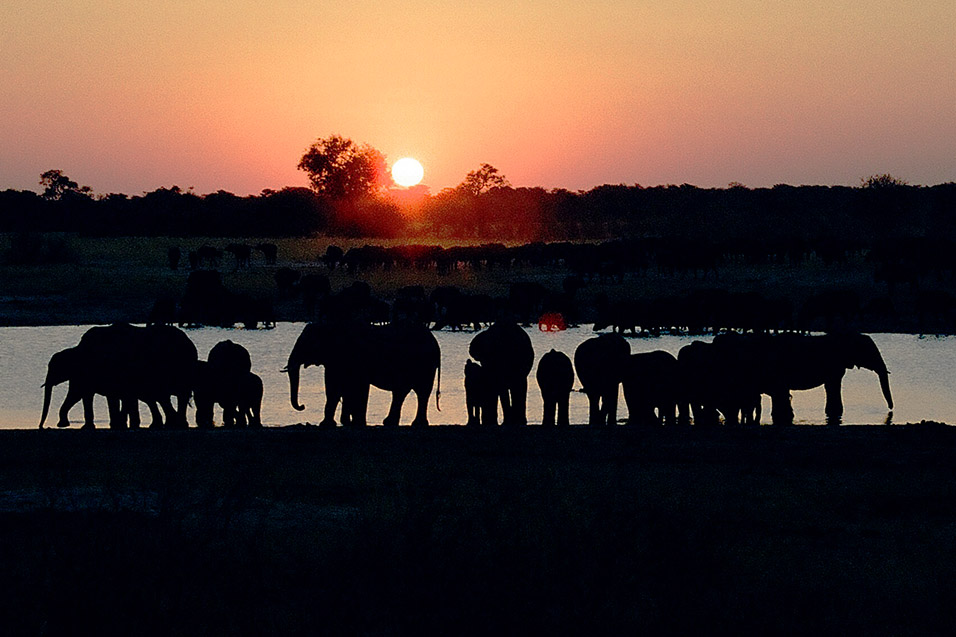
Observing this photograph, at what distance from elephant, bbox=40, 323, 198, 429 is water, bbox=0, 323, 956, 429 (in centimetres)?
232

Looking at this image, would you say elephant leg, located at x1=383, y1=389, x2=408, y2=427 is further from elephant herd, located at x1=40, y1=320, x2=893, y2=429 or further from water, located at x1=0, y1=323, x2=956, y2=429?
water, located at x1=0, y1=323, x2=956, y2=429

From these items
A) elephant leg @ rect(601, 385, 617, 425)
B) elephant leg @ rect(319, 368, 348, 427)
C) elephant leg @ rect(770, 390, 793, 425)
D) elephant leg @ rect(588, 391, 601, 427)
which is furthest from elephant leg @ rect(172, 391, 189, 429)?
elephant leg @ rect(770, 390, 793, 425)

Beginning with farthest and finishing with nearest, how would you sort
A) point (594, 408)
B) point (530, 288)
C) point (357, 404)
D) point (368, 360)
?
point (530, 288) < point (594, 408) < point (357, 404) < point (368, 360)

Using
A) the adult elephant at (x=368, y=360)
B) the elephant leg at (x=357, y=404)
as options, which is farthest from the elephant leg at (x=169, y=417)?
the elephant leg at (x=357, y=404)

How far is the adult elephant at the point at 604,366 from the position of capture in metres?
17.6

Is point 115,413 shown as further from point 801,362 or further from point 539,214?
point 539,214

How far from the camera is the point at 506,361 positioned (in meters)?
17.7

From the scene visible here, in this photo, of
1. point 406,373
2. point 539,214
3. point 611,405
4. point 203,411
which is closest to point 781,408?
point 611,405

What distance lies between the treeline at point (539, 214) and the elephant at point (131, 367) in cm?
6340

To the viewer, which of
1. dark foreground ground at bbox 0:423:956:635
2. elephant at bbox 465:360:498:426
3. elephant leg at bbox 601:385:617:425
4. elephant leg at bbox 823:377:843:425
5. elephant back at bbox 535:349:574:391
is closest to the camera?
dark foreground ground at bbox 0:423:956:635

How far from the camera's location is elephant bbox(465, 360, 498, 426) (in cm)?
1750

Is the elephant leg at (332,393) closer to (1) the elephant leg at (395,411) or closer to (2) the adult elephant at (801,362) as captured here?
(1) the elephant leg at (395,411)

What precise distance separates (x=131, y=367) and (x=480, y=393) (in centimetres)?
470

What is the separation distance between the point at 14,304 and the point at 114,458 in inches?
1330
